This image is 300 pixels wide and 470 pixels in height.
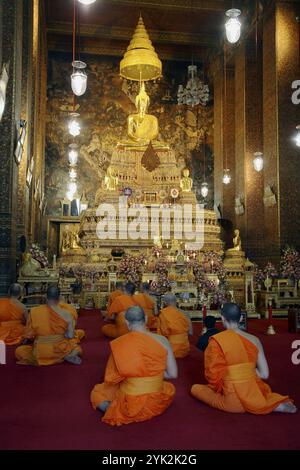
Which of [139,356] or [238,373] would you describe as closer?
[139,356]

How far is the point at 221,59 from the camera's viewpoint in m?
17.4

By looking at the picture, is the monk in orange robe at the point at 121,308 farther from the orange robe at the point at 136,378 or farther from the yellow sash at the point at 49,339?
the orange robe at the point at 136,378

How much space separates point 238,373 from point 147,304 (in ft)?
11.7

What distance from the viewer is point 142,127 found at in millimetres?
17297

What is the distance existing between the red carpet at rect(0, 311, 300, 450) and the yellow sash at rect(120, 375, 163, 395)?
0.68ft

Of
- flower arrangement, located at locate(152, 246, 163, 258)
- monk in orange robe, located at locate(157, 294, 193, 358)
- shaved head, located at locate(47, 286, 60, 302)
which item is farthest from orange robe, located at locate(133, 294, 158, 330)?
flower arrangement, located at locate(152, 246, 163, 258)

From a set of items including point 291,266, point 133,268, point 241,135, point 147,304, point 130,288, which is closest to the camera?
point 130,288

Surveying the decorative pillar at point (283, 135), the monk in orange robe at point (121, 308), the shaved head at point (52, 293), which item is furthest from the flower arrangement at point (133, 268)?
the shaved head at point (52, 293)

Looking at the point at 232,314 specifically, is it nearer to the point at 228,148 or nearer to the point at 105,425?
the point at 105,425

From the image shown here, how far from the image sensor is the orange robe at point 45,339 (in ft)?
15.2

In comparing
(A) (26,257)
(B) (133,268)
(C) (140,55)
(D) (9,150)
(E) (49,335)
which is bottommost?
(E) (49,335)

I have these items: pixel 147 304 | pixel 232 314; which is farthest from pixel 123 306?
pixel 232 314
